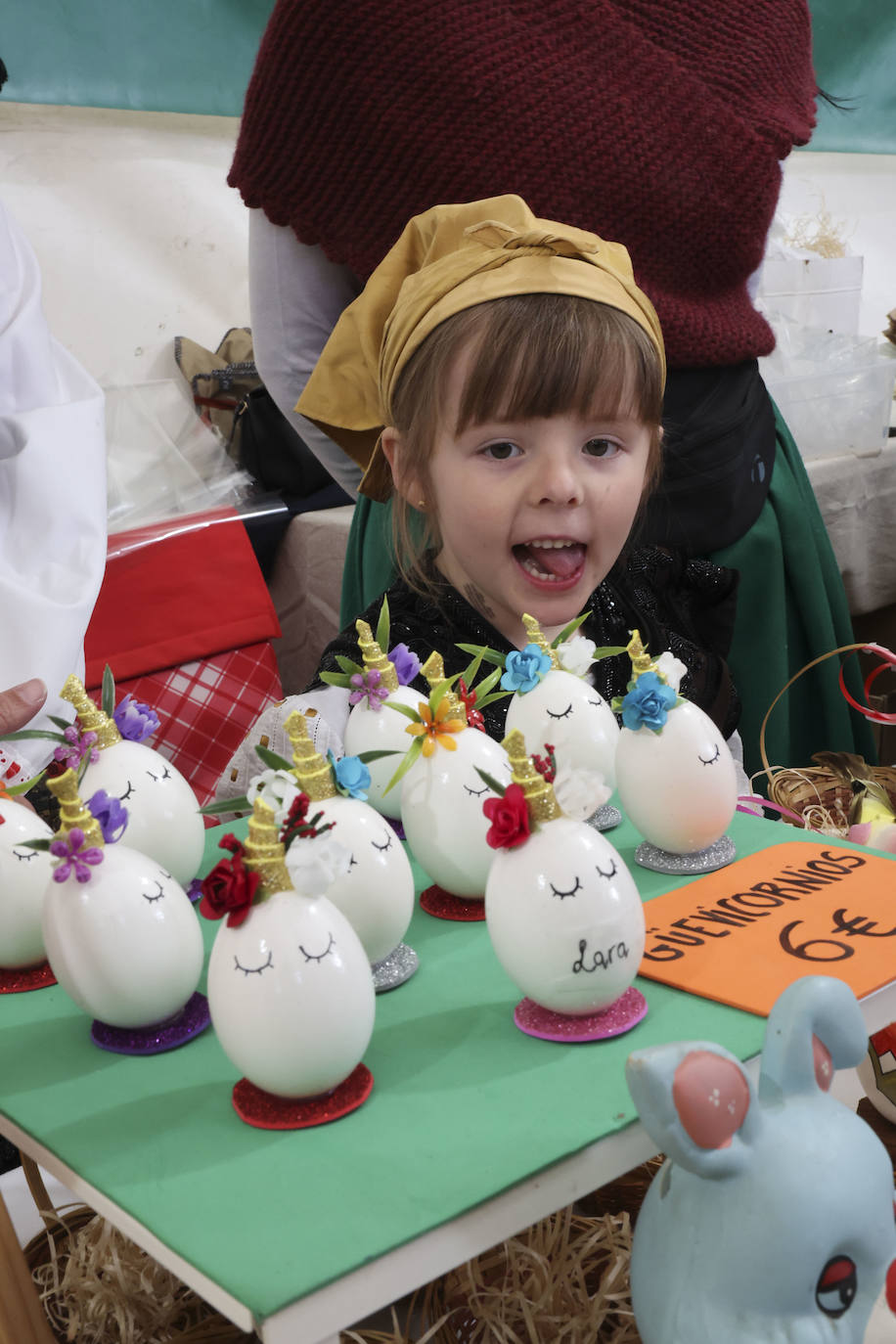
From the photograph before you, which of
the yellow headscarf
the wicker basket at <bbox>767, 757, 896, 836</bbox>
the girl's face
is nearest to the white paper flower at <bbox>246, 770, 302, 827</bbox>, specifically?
the girl's face

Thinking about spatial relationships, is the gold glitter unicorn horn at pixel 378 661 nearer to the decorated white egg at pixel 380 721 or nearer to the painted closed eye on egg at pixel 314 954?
the decorated white egg at pixel 380 721

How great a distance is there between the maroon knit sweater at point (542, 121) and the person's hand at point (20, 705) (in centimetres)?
66

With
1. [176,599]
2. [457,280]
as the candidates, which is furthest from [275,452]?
[457,280]

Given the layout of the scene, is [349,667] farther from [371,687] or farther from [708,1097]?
[708,1097]

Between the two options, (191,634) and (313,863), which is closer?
(313,863)

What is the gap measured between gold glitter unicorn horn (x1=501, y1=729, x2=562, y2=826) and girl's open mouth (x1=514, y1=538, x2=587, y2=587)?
549 mm

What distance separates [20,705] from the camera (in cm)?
92

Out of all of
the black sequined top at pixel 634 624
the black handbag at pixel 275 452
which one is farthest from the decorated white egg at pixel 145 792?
the black handbag at pixel 275 452

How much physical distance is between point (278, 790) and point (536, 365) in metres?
0.56

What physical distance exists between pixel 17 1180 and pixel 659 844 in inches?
22.1

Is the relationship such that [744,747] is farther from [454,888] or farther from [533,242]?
[454,888]

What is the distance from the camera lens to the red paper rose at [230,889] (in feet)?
1.71

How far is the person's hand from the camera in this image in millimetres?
915

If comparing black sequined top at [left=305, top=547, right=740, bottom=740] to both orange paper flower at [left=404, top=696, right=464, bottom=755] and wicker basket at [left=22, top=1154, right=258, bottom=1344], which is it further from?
wicker basket at [left=22, top=1154, right=258, bottom=1344]
